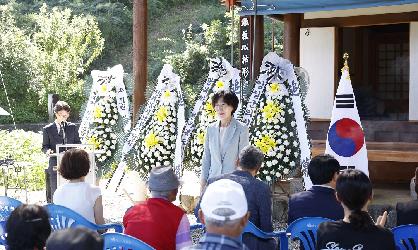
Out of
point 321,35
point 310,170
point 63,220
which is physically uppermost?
point 321,35

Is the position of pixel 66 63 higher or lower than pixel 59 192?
higher

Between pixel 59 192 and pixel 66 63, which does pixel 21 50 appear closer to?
pixel 66 63

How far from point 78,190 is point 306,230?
1.48 metres

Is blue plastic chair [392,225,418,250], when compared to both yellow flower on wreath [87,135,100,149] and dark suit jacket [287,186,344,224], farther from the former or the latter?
yellow flower on wreath [87,135,100,149]

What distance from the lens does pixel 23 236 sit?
8.30 ft

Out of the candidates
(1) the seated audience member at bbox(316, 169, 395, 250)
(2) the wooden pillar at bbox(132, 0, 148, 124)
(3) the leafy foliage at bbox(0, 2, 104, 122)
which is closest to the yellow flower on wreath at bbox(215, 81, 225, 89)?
(2) the wooden pillar at bbox(132, 0, 148, 124)

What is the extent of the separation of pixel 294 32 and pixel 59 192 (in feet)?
22.7

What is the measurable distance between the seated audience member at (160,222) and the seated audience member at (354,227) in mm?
709

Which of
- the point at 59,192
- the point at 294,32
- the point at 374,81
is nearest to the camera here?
the point at 59,192

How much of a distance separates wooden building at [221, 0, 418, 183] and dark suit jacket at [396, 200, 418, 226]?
411 centimetres

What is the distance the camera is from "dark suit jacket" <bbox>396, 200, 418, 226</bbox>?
3816mm

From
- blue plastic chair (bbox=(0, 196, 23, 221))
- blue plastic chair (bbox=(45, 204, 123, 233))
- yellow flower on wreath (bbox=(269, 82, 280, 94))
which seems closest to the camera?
blue plastic chair (bbox=(45, 204, 123, 233))

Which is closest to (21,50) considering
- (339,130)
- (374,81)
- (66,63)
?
(66,63)

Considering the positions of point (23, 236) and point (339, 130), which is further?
point (339, 130)
